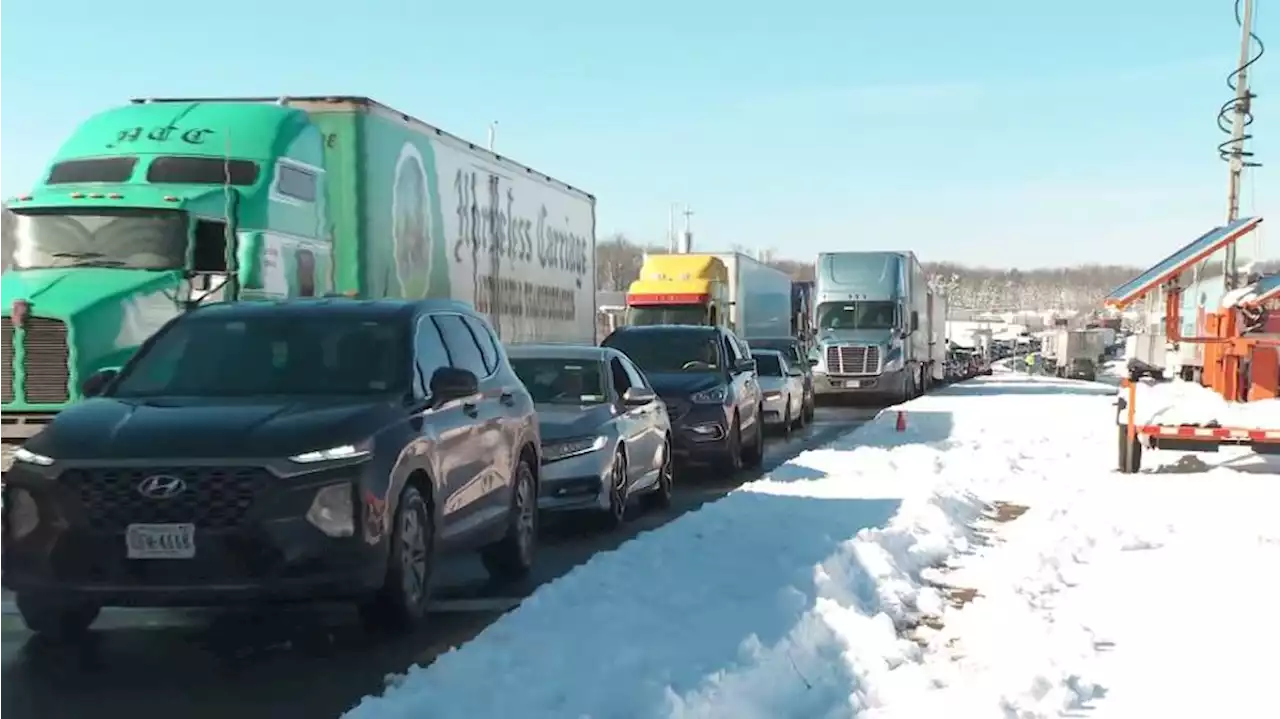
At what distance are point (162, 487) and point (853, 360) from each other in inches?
1254

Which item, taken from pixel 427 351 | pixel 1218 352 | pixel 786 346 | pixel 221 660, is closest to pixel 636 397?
pixel 427 351

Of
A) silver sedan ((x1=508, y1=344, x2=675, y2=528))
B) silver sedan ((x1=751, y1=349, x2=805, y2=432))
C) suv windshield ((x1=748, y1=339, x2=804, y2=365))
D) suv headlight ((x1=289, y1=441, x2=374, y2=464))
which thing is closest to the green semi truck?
silver sedan ((x1=508, y1=344, x2=675, y2=528))

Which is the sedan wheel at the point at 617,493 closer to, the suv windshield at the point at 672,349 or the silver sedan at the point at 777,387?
the suv windshield at the point at 672,349

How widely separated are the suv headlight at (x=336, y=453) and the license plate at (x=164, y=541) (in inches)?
21.9

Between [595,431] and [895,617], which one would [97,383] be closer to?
[895,617]

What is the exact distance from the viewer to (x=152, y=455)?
6.32m

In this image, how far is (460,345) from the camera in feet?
29.0

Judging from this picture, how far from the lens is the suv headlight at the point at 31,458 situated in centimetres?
643

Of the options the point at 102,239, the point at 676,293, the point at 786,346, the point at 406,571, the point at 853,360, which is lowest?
the point at 853,360

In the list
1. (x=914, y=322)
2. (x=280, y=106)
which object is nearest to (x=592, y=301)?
(x=280, y=106)

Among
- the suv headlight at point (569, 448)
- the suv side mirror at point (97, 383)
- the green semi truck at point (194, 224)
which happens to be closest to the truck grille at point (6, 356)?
the green semi truck at point (194, 224)

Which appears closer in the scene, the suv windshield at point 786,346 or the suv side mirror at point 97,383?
the suv side mirror at point 97,383

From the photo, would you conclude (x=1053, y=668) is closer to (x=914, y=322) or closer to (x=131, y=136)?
(x=131, y=136)

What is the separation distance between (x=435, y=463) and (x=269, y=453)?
1.22m
